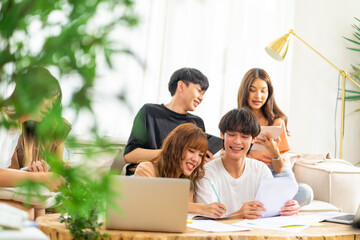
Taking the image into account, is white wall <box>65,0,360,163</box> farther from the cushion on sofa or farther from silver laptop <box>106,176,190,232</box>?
silver laptop <box>106,176,190,232</box>

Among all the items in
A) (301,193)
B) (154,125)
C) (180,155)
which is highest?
(154,125)

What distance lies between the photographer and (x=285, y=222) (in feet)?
7.48

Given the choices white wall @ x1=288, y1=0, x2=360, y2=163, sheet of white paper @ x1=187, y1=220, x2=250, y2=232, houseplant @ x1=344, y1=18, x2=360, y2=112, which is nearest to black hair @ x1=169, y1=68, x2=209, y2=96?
sheet of white paper @ x1=187, y1=220, x2=250, y2=232

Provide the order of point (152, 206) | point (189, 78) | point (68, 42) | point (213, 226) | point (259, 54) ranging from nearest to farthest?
point (68, 42), point (152, 206), point (213, 226), point (189, 78), point (259, 54)

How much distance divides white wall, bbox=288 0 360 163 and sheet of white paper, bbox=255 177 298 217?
304 centimetres

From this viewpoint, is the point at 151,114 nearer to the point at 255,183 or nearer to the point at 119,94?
the point at 255,183

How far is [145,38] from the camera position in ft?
15.5

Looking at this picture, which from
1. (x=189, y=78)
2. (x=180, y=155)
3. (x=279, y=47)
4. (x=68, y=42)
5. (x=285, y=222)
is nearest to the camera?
(x=68, y=42)

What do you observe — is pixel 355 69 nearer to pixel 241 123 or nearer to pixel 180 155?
pixel 241 123

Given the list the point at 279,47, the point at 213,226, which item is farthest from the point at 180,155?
the point at 279,47

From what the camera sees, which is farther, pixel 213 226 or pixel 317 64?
pixel 317 64

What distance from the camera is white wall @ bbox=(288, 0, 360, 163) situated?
5.48 metres

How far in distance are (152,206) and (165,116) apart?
1.69 meters

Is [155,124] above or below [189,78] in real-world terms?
below
